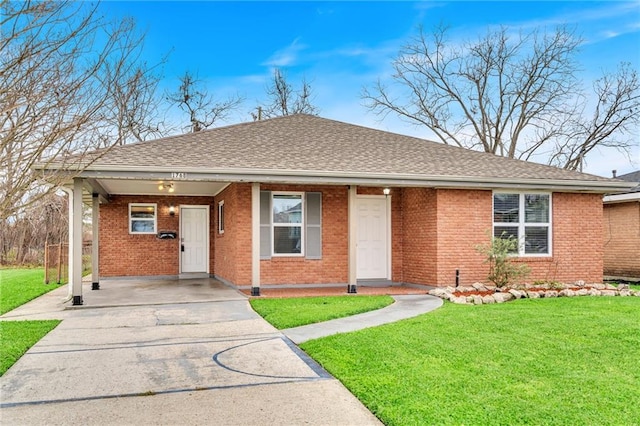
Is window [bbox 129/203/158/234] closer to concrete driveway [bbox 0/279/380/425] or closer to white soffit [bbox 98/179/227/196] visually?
white soffit [bbox 98/179/227/196]

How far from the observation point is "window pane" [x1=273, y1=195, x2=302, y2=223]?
1210 cm

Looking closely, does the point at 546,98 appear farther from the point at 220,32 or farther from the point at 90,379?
the point at 90,379

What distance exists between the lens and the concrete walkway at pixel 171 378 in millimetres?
4070

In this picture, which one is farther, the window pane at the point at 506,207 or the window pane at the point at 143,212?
the window pane at the point at 143,212

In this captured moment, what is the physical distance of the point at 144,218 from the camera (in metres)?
15.5

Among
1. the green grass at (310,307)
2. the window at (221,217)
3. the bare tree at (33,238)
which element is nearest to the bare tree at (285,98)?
the bare tree at (33,238)

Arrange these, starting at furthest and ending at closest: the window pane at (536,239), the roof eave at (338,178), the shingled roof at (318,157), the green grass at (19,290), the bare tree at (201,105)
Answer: the bare tree at (201,105) < the window pane at (536,239) < the green grass at (19,290) < the shingled roof at (318,157) < the roof eave at (338,178)

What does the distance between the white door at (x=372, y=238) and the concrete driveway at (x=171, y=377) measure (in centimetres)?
491

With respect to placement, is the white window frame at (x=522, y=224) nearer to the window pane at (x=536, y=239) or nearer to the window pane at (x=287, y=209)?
the window pane at (x=536, y=239)

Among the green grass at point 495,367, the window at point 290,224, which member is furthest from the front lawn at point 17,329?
the window at point 290,224

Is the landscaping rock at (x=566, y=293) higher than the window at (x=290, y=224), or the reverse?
the window at (x=290, y=224)

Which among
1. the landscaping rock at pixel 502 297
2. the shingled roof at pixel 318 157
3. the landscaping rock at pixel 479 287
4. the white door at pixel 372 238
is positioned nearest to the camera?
the landscaping rock at pixel 502 297

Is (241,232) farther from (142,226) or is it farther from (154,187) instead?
(142,226)

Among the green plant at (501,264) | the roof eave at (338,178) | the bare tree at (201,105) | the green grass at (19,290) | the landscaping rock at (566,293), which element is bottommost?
the green grass at (19,290)
